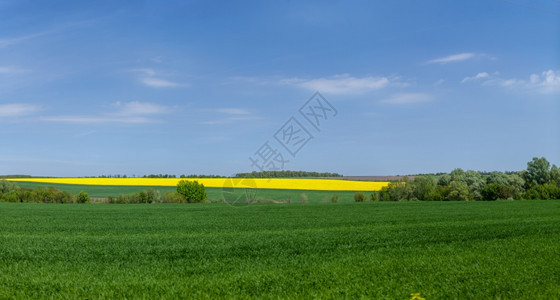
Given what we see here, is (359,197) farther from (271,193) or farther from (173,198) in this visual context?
(173,198)

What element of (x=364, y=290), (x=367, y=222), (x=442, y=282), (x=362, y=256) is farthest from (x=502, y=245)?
(x=367, y=222)

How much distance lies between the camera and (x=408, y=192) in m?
61.6

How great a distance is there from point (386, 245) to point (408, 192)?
163 ft

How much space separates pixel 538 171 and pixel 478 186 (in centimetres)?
1292

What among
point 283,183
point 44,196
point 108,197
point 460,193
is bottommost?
point 108,197

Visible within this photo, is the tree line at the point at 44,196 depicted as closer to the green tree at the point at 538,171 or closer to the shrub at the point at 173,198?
the shrub at the point at 173,198

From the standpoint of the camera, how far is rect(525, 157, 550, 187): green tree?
6794 cm

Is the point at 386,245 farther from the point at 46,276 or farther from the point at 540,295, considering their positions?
the point at 46,276

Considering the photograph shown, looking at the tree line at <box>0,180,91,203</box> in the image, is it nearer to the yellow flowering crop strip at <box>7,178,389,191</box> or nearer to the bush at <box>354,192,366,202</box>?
the yellow flowering crop strip at <box>7,178,389,191</box>

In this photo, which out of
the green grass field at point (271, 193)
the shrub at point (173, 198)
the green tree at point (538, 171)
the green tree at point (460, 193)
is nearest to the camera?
the shrub at point (173, 198)

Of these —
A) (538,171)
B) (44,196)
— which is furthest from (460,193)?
(44,196)

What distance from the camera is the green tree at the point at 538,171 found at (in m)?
67.9

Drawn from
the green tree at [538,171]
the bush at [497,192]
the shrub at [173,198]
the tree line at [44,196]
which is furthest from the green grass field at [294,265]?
the green tree at [538,171]

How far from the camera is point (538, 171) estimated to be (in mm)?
68500
